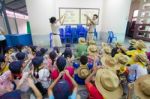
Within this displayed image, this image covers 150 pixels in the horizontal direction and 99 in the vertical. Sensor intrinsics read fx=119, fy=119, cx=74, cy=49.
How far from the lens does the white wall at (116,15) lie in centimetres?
561

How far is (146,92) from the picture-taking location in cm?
104

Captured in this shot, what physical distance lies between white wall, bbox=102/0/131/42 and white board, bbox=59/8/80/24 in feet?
4.94

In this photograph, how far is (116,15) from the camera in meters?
5.81

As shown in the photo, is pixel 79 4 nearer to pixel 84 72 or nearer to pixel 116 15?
pixel 116 15

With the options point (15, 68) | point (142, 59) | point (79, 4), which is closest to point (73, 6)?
point (79, 4)

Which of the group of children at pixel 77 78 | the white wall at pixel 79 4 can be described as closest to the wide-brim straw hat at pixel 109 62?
the group of children at pixel 77 78

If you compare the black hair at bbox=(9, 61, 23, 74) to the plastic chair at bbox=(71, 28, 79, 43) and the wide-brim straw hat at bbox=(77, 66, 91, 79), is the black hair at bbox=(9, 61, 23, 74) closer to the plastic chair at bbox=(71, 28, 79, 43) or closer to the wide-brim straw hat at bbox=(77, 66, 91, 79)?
the wide-brim straw hat at bbox=(77, 66, 91, 79)

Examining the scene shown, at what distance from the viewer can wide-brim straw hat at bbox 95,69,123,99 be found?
126 centimetres

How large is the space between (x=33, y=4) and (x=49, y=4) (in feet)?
2.22

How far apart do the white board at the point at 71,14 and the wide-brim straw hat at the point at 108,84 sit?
17.2 ft

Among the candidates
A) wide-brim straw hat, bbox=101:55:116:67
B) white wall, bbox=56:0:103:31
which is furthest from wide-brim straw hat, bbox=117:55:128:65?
white wall, bbox=56:0:103:31

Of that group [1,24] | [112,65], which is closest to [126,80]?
[112,65]

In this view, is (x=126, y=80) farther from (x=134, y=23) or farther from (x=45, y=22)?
(x=134, y=23)

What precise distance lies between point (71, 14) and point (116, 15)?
226 cm
